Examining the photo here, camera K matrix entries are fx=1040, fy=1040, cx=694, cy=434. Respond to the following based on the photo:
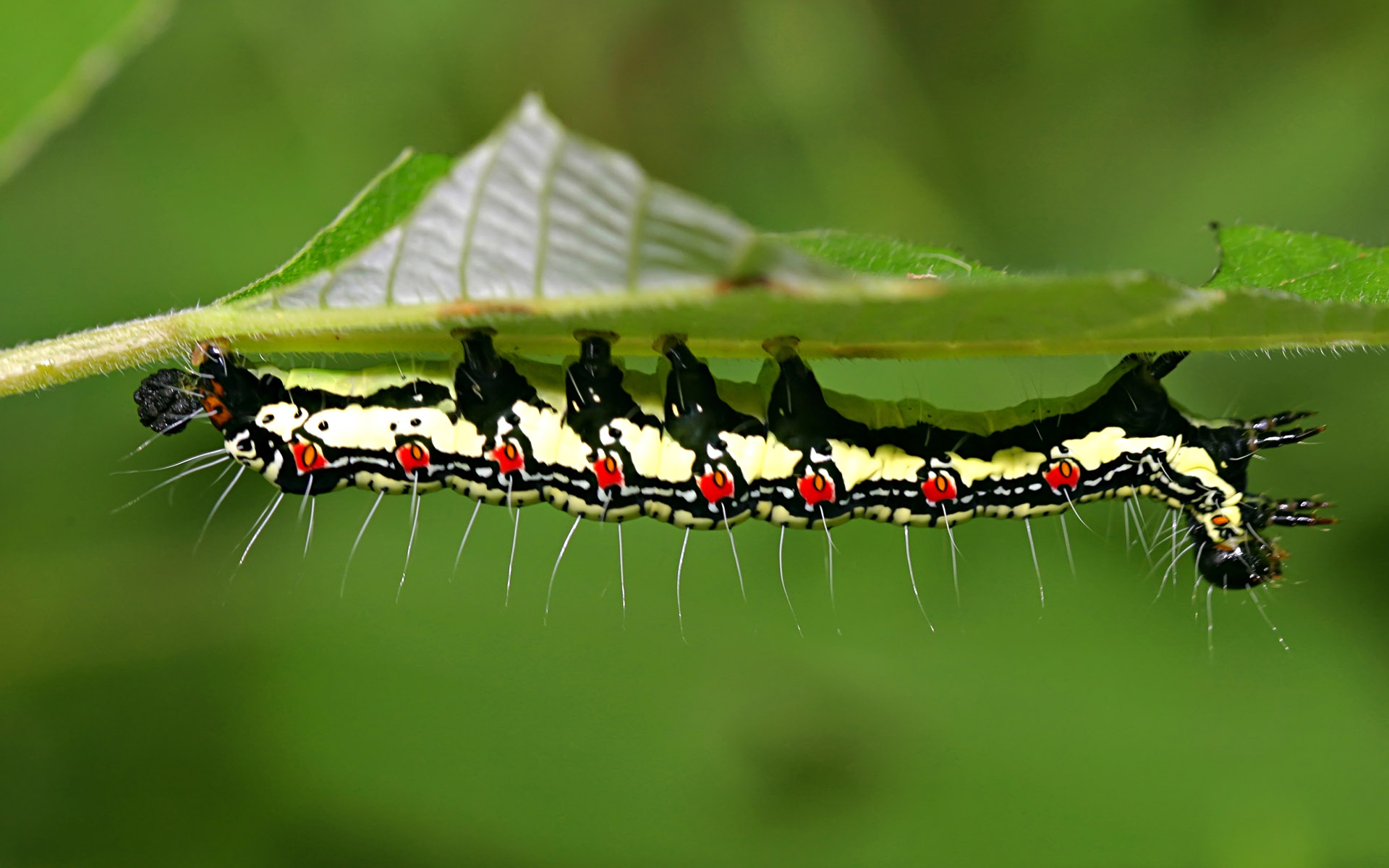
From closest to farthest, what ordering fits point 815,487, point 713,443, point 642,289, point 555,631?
point 642,289 < point 713,443 < point 815,487 < point 555,631

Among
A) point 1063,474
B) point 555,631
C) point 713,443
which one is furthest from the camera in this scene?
point 555,631

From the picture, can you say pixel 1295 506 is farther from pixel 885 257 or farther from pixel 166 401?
pixel 166 401

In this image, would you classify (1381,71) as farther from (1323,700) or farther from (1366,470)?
(1323,700)


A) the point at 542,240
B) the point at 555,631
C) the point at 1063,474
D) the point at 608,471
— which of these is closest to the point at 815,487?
the point at 608,471

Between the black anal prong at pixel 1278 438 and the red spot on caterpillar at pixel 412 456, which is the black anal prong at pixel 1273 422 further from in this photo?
the red spot on caterpillar at pixel 412 456

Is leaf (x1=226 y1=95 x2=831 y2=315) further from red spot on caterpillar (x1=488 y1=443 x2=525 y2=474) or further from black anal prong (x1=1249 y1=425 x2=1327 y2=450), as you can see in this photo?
black anal prong (x1=1249 y1=425 x2=1327 y2=450)

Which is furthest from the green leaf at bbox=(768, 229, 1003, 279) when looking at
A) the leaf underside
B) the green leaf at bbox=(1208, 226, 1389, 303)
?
the green leaf at bbox=(1208, 226, 1389, 303)
